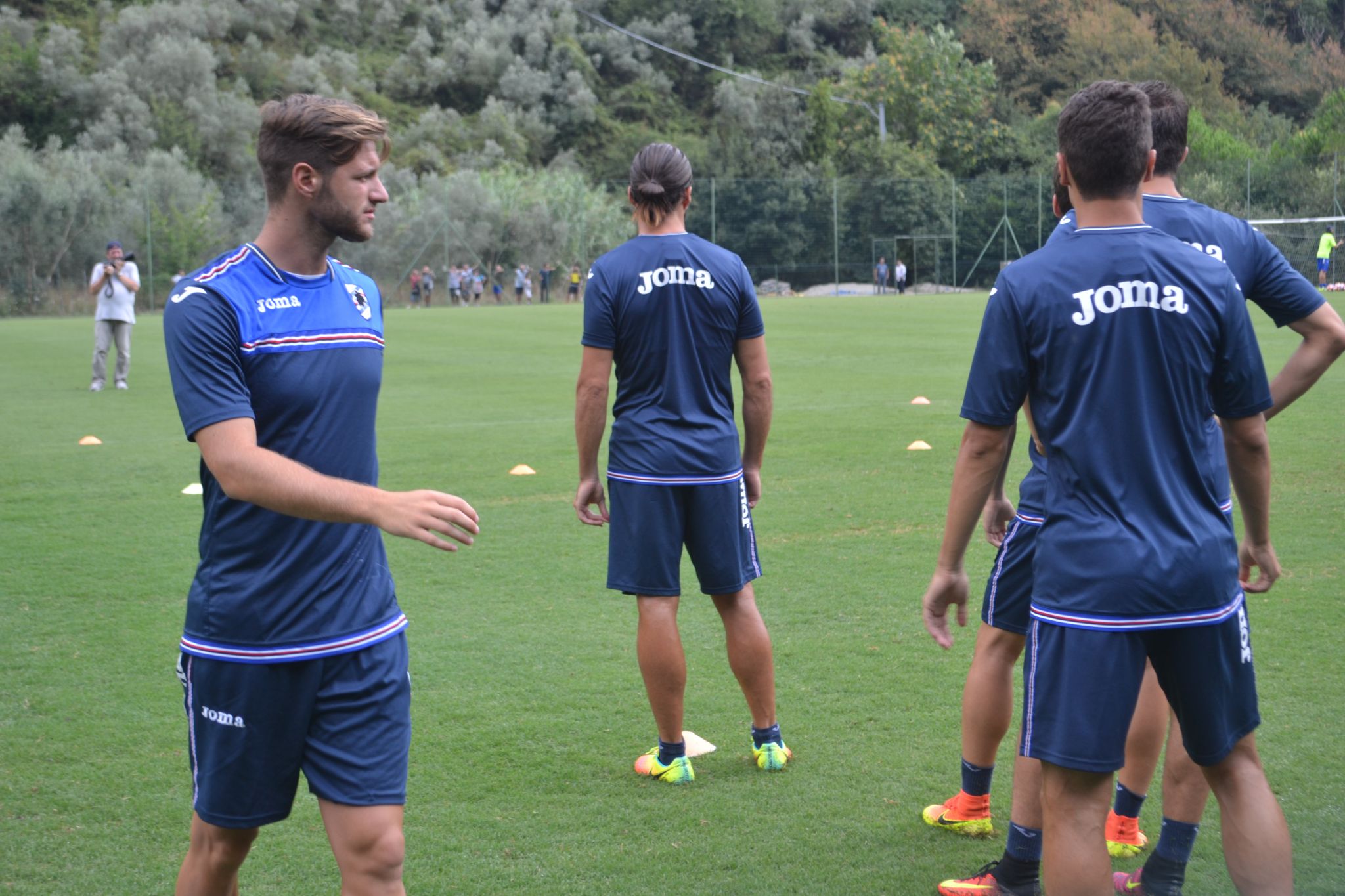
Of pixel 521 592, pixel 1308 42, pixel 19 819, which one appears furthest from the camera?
pixel 1308 42

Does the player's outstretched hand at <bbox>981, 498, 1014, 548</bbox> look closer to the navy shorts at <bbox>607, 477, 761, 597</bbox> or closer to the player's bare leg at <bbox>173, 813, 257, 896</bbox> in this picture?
the navy shorts at <bbox>607, 477, 761, 597</bbox>

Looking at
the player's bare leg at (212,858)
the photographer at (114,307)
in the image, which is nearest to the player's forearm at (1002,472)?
the player's bare leg at (212,858)

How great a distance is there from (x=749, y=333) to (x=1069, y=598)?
213cm

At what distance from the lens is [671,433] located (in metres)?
4.59

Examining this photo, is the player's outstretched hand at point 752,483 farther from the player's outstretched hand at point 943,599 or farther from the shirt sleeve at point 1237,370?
the shirt sleeve at point 1237,370

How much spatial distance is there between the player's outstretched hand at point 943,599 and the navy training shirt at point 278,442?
1.38 meters

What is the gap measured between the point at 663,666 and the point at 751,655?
320mm

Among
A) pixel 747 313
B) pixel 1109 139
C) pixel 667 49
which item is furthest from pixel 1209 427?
pixel 667 49

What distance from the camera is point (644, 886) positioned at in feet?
12.5

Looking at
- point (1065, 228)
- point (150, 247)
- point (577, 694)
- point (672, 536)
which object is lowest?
point (577, 694)

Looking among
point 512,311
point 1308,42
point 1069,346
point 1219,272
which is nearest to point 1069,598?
point 1069,346

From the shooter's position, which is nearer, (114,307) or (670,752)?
(670,752)

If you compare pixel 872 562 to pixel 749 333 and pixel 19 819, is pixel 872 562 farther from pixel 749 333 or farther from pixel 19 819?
pixel 19 819

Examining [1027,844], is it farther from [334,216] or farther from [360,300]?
[334,216]
